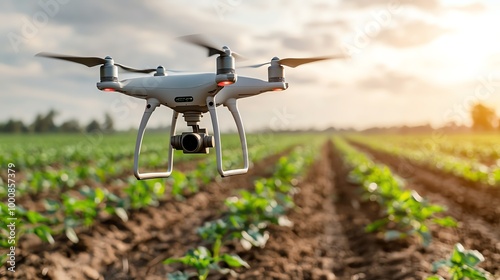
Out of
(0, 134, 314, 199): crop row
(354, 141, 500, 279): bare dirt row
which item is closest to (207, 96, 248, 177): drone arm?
(0, 134, 314, 199): crop row

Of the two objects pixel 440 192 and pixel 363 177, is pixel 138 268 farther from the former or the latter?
pixel 440 192

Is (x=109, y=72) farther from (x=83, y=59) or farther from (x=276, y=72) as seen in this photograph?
(x=276, y=72)

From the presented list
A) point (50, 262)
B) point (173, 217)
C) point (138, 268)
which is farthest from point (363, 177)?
point (50, 262)

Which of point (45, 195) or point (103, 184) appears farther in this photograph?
point (103, 184)

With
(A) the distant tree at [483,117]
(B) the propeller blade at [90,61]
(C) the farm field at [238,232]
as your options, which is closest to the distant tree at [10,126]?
(C) the farm field at [238,232]

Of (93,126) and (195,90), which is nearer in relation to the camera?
(195,90)

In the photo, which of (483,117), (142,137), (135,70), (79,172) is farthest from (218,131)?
(483,117)
